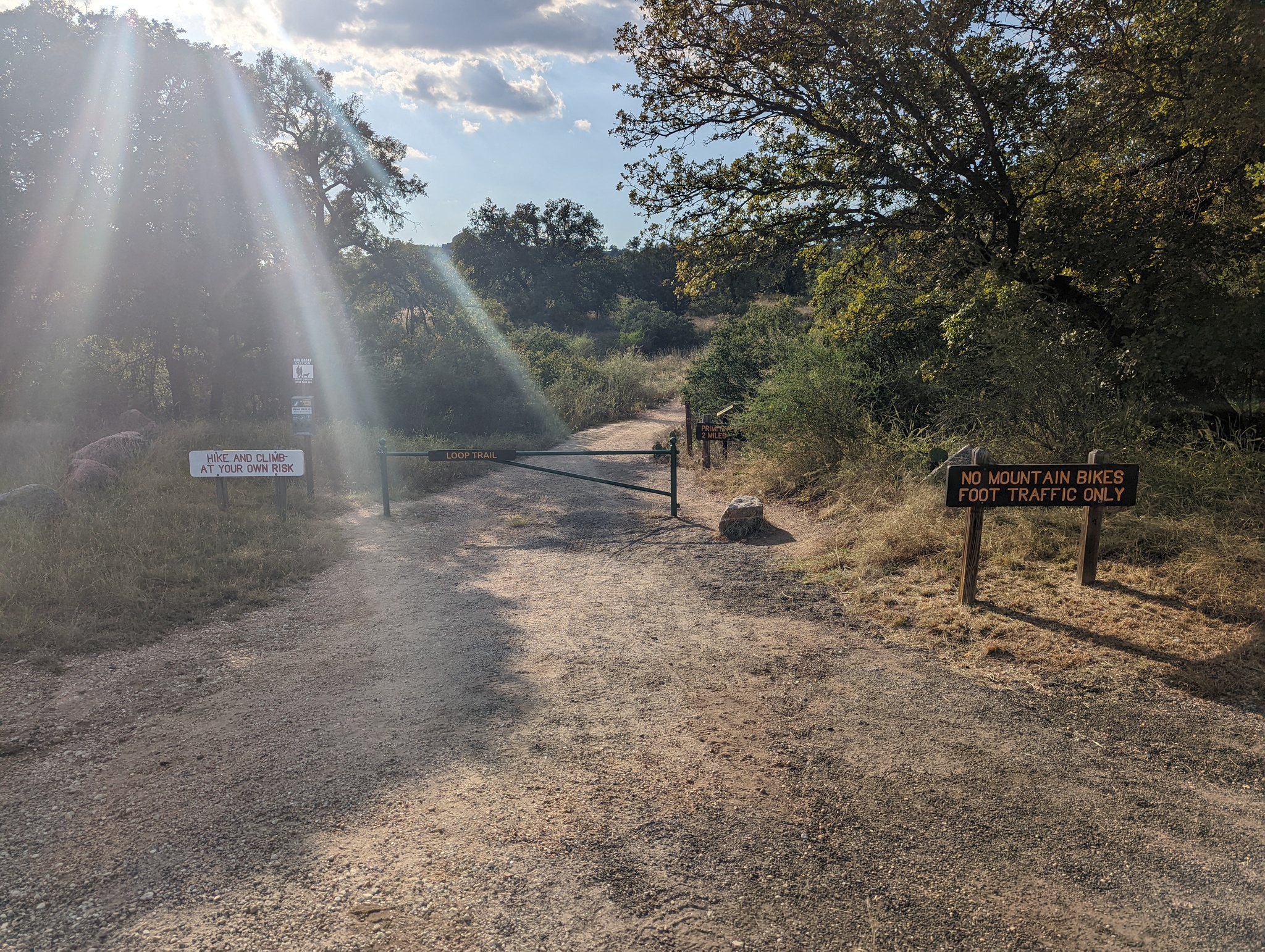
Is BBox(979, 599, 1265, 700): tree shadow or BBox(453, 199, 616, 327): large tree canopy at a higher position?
BBox(453, 199, 616, 327): large tree canopy

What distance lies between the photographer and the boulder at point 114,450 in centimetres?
1073

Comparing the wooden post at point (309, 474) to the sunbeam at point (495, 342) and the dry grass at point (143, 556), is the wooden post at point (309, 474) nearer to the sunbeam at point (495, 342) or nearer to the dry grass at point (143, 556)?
Result: the dry grass at point (143, 556)

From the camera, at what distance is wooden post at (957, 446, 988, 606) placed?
5410 mm

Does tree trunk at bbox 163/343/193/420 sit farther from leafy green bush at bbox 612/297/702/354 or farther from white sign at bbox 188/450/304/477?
leafy green bush at bbox 612/297/702/354

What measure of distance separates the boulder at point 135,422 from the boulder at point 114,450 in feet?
7.21

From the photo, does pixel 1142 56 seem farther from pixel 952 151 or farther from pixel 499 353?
pixel 499 353

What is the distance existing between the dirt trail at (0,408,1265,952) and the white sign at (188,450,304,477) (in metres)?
3.28

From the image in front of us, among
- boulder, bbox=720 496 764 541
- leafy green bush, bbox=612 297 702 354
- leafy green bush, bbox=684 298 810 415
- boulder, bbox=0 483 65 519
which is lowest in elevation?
boulder, bbox=720 496 764 541

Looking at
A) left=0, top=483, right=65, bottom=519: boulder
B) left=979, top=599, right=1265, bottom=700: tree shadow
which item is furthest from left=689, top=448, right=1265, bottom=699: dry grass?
left=0, top=483, right=65, bottom=519: boulder

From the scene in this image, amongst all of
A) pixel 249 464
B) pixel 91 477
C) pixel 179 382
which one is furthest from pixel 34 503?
pixel 179 382

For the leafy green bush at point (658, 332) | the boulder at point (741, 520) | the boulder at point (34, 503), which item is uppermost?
the leafy green bush at point (658, 332)

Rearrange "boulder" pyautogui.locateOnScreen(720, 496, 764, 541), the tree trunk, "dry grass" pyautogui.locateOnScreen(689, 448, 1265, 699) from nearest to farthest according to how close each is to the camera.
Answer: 1. "dry grass" pyautogui.locateOnScreen(689, 448, 1265, 699)
2. "boulder" pyautogui.locateOnScreen(720, 496, 764, 541)
3. the tree trunk

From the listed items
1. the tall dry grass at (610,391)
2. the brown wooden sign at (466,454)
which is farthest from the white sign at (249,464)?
the tall dry grass at (610,391)

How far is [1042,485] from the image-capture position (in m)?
5.30
